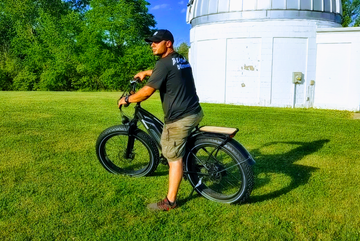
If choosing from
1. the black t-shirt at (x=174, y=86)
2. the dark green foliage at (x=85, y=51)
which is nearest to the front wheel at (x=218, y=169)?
the black t-shirt at (x=174, y=86)

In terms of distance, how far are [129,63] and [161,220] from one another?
104 feet

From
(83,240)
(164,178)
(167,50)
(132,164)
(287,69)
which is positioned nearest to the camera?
(83,240)

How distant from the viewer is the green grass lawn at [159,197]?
360 centimetres

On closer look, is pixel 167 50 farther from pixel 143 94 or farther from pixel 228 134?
pixel 228 134

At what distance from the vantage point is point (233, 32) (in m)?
15.9

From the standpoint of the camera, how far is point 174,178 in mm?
4145

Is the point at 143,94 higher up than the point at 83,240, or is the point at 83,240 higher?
the point at 143,94

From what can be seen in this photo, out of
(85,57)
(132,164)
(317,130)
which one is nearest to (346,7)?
(85,57)

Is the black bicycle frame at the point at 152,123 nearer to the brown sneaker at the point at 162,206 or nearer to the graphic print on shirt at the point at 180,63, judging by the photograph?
the brown sneaker at the point at 162,206

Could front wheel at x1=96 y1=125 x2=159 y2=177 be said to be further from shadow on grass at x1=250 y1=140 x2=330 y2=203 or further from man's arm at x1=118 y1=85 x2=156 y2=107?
shadow on grass at x1=250 y1=140 x2=330 y2=203

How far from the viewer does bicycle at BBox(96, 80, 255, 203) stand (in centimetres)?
413

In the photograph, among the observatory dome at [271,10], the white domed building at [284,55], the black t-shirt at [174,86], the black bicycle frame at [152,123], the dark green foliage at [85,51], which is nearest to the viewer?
the black t-shirt at [174,86]

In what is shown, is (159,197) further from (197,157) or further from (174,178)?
(197,157)

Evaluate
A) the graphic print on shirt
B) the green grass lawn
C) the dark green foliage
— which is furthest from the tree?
the graphic print on shirt
